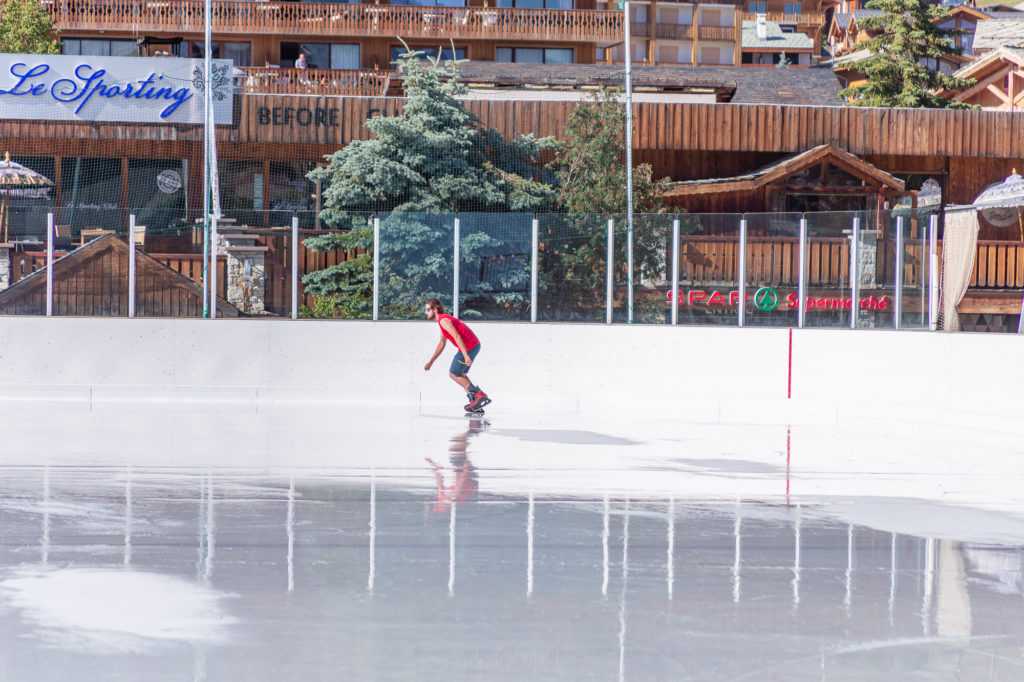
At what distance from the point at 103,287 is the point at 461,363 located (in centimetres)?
613

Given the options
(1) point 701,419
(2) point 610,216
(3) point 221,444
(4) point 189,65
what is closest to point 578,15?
(4) point 189,65

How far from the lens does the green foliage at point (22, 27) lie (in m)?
37.8

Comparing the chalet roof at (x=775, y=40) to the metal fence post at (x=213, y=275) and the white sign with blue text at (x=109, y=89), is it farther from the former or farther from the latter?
the metal fence post at (x=213, y=275)

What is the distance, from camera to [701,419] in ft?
58.0

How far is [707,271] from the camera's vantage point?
64.0 feet

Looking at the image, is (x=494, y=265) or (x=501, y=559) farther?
(x=494, y=265)

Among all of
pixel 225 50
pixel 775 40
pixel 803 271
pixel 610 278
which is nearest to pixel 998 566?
pixel 803 271

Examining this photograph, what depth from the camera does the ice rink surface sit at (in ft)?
19.1

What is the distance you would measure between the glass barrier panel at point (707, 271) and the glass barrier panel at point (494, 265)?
2.37 m

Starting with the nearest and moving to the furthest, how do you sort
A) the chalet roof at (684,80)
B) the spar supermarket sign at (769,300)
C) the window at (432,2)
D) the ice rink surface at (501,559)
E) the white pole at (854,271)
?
the ice rink surface at (501,559) → the white pole at (854,271) → the spar supermarket sign at (769,300) → the chalet roof at (684,80) → the window at (432,2)

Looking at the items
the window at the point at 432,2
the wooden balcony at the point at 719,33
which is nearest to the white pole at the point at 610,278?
the window at the point at 432,2

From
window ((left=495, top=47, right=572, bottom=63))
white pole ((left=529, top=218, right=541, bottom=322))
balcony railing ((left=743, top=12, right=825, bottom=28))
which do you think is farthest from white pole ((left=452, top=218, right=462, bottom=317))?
balcony railing ((left=743, top=12, right=825, bottom=28))

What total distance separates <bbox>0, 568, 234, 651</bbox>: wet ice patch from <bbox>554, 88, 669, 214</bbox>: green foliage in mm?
18712

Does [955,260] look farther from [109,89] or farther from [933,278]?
[109,89]
